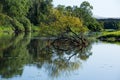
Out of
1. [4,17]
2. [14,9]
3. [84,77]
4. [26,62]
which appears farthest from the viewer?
[14,9]

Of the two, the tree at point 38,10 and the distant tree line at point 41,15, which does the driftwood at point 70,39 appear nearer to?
the distant tree line at point 41,15

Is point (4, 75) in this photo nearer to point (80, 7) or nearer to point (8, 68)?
point (8, 68)

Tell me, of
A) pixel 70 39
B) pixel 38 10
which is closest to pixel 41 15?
pixel 38 10

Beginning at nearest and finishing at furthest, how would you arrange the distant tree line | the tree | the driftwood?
the driftwood
the distant tree line
the tree

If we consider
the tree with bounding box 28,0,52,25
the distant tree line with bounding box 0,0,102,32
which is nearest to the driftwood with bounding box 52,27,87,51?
the distant tree line with bounding box 0,0,102,32

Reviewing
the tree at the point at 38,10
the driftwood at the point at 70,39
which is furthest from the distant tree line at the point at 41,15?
the driftwood at the point at 70,39

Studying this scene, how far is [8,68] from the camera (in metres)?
26.8

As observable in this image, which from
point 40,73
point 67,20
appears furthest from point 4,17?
point 40,73

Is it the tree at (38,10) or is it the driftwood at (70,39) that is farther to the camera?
the tree at (38,10)

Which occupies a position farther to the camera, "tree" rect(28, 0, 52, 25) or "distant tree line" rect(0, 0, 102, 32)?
"tree" rect(28, 0, 52, 25)

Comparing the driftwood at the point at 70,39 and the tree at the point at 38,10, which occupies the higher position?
the tree at the point at 38,10

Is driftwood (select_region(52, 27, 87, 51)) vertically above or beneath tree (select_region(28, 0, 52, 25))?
beneath

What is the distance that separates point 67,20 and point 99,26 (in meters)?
63.8

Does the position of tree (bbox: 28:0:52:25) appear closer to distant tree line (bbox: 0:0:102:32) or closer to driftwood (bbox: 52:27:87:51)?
distant tree line (bbox: 0:0:102:32)
